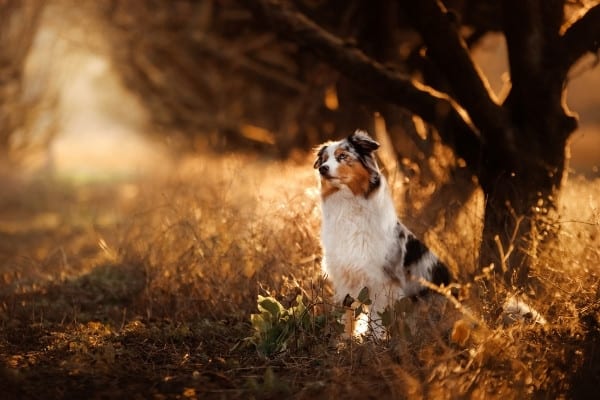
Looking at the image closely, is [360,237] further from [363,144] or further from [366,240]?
[363,144]

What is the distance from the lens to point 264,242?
21.8ft

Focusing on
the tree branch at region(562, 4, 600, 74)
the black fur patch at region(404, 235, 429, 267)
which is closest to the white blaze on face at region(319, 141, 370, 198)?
the black fur patch at region(404, 235, 429, 267)

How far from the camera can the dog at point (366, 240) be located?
5.52 m

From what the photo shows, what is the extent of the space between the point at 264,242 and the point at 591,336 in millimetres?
2891

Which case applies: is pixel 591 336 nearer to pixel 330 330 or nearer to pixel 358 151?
pixel 330 330

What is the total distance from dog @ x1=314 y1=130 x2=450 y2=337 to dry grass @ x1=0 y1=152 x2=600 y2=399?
8.2 inches

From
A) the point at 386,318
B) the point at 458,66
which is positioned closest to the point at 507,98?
the point at 458,66

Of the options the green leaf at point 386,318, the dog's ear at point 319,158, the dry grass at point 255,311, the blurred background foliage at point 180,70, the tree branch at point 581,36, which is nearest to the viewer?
the dry grass at point 255,311

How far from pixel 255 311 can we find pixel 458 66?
8.89ft

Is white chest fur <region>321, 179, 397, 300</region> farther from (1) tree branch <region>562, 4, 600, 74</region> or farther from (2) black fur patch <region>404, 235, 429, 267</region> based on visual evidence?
(1) tree branch <region>562, 4, 600, 74</region>

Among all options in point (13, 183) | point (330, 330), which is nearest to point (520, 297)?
point (330, 330)

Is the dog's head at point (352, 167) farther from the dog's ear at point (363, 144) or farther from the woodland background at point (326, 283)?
the woodland background at point (326, 283)

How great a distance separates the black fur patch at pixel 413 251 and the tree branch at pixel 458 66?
4.60 feet

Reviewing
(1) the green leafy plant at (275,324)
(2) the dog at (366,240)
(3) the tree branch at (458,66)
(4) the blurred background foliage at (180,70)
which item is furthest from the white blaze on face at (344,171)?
(4) the blurred background foliage at (180,70)
